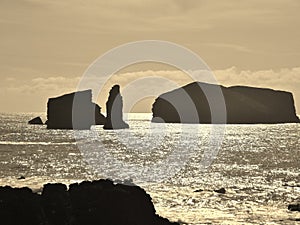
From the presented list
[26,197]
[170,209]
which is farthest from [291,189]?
[26,197]

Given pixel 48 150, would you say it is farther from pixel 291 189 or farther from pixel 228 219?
pixel 228 219

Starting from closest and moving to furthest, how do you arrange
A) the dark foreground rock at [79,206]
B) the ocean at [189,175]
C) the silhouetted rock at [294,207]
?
the dark foreground rock at [79,206] → the ocean at [189,175] → the silhouetted rock at [294,207]

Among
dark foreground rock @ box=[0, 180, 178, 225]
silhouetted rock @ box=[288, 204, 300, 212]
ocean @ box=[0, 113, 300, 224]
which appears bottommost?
ocean @ box=[0, 113, 300, 224]

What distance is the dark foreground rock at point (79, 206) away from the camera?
47.0 meters

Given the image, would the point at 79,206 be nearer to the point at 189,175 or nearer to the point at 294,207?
the point at 294,207

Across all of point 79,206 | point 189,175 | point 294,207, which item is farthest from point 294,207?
point 189,175

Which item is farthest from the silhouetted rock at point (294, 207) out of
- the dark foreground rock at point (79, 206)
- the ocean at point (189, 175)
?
the dark foreground rock at point (79, 206)

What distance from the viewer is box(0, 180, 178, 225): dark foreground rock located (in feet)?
154

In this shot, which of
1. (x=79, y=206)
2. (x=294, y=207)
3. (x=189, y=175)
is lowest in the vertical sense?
(x=189, y=175)

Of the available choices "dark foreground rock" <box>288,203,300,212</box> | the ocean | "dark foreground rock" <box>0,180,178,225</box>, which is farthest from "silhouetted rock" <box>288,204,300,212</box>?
"dark foreground rock" <box>0,180,178,225</box>

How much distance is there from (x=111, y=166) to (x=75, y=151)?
43.6 m

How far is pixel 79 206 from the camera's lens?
51.7m

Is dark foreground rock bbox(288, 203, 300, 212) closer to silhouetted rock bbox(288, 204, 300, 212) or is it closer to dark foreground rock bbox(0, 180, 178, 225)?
silhouetted rock bbox(288, 204, 300, 212)

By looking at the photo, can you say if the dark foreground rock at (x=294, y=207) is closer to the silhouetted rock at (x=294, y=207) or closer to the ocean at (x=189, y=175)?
the silhouetted rock at (x=294, y=207)
